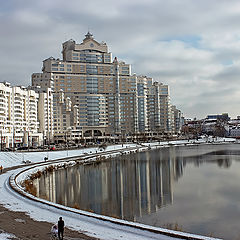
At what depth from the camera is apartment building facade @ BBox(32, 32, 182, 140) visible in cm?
14012

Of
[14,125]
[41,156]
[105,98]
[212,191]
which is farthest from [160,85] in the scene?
[212,191]

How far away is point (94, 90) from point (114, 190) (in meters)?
118

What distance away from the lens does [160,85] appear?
179 m

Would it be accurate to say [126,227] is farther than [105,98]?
No

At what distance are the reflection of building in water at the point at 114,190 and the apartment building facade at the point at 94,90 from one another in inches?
3465

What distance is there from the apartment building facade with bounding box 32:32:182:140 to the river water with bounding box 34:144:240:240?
91.3m

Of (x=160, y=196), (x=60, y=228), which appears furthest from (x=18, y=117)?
(x=60, y=228)

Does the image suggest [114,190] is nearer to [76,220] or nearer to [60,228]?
[76,220]

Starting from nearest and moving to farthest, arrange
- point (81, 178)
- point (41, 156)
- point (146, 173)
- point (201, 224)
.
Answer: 1. point (201, 224)
2. point (81, 178)
3. point (146, 173)
4. point (41, 156)

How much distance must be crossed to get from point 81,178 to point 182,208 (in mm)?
21973

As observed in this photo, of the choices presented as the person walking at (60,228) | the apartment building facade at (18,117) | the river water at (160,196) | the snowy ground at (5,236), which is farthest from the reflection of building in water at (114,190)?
the apartment building facade at (18,117)

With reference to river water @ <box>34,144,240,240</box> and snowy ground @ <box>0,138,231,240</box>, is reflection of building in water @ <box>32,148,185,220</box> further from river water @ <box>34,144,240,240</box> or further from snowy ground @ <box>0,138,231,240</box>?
snowy ground @ <box>0,138,231,240</box>

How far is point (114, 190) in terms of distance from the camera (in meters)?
36.2

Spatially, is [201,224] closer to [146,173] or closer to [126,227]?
[126,227]
